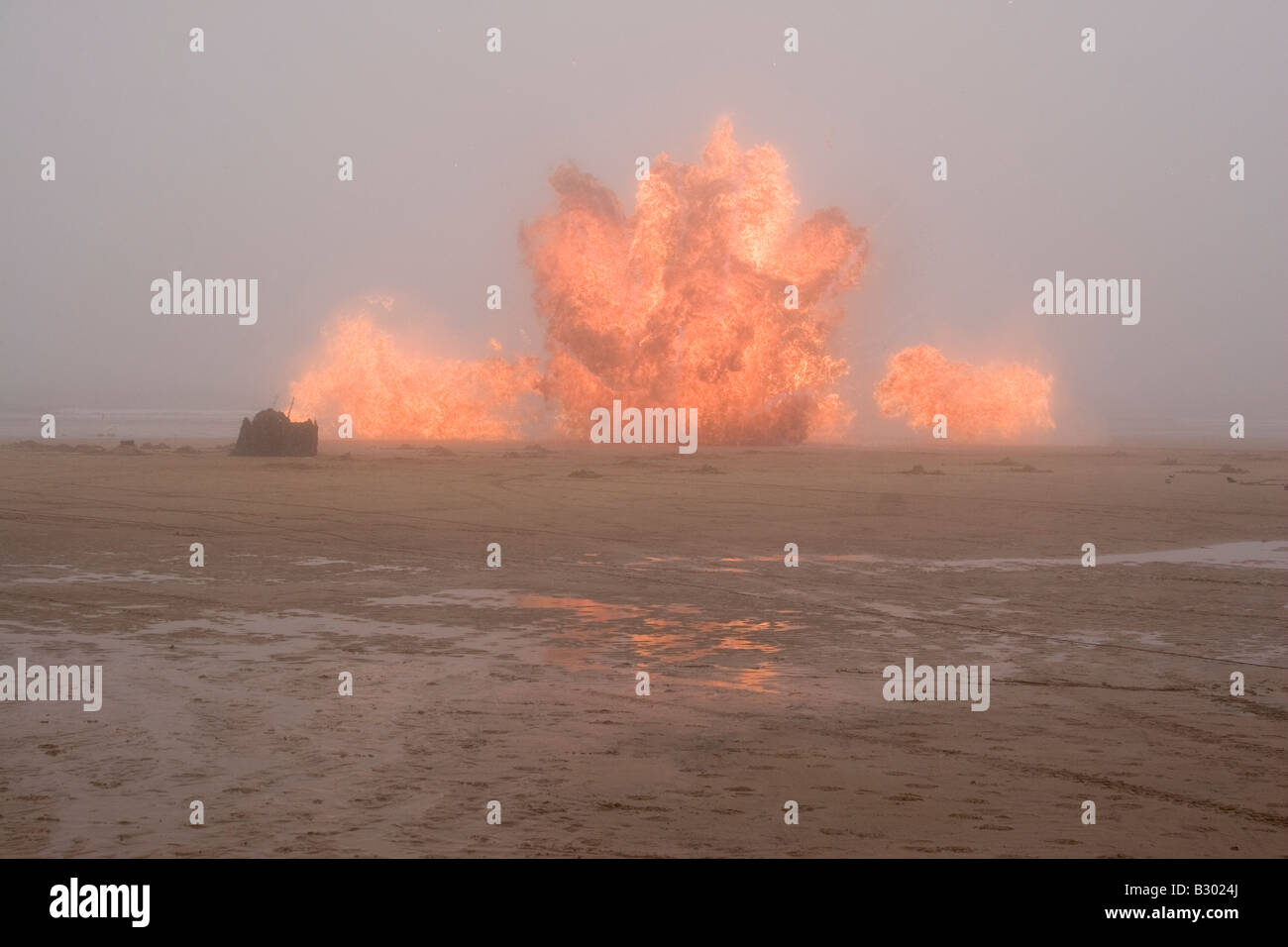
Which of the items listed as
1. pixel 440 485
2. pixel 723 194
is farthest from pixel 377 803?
pixel 723 194

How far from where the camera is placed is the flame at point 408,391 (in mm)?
47531

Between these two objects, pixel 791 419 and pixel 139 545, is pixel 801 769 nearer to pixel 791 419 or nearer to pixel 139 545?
pixel 139 545

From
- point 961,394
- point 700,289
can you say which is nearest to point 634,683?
point 700,289

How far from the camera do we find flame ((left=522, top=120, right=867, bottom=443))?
4309 centimetres

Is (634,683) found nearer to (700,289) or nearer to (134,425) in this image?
(700,289)

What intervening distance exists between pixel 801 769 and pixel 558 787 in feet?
4.64

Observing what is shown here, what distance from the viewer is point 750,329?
4369 cm

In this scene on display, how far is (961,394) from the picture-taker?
5031 centimetres

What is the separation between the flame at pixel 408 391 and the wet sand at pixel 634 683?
26.2 meters

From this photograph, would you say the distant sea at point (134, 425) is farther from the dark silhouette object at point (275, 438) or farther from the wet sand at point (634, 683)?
the wet sand at point (634, 683)

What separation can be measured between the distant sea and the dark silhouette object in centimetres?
1261

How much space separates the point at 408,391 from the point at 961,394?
22272 millimetres

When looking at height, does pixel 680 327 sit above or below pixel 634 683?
above

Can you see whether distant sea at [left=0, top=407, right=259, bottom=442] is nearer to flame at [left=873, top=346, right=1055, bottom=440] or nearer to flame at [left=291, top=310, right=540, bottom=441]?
flame at [left=291, top=310, right=540, bottom=441]
